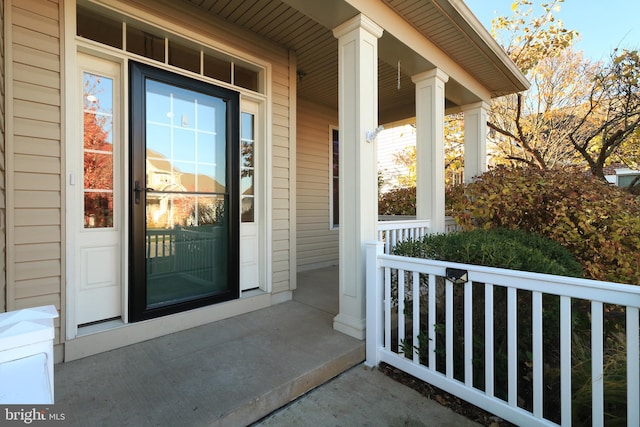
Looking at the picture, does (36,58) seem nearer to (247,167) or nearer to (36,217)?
(36,217)

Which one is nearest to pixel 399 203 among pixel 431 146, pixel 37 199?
pixel 431 146

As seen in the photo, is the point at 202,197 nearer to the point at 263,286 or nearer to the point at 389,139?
the point at 263,286

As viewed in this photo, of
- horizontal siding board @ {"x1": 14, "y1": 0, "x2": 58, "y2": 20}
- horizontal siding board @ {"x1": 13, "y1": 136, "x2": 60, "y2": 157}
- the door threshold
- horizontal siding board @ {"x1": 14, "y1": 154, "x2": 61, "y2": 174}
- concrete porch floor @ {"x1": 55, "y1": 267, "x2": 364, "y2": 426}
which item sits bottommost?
concrete porch floor @ {"x1": 55, "y1": 267, "x2": 364, "y2": 426}

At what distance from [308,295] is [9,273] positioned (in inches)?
99.2

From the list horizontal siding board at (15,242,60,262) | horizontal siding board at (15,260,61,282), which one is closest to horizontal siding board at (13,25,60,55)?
horizontal siding board at (15,242,60,262)

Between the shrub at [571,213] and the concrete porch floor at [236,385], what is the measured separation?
95.5 inches

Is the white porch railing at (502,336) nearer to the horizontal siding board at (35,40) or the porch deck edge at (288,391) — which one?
the porch deck edge at (288,391)

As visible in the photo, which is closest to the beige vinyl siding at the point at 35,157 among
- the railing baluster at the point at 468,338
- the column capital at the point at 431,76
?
the railing baluster at the point at 468,338

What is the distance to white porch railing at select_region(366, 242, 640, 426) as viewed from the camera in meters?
1.46

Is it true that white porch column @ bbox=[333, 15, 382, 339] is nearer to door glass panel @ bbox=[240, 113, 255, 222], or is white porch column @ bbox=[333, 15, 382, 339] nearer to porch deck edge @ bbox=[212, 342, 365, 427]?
porch deck edge @ bbox=[212, 342, 365, 427]

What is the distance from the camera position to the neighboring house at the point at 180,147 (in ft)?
6.68

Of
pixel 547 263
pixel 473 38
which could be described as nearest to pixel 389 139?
pixel 473 38

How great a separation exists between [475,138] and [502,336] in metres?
3.55

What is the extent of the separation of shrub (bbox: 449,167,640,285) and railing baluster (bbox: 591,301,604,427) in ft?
7.42
